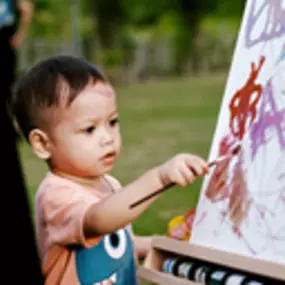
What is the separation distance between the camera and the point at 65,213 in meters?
2.63

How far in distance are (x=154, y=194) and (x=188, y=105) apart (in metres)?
14.0

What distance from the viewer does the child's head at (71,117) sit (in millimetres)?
2715

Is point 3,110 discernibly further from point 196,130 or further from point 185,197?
point 196,130

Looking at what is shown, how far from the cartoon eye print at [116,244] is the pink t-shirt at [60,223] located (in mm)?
121

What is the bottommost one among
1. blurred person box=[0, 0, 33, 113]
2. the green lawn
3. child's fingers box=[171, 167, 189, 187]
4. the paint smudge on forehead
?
the green lawn

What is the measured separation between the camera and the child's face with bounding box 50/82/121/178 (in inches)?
107

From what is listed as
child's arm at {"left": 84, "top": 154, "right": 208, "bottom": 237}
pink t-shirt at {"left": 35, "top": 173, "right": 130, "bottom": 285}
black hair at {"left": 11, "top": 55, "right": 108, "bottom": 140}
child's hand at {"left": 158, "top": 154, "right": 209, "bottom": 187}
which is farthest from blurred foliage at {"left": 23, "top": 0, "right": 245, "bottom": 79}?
child's hand at {"left": 158, "top": 154, "right": 209, "bottom": 187}

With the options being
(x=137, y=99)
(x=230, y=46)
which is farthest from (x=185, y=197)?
(x=230, y=46)

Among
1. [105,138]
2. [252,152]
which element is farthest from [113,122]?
[252,152]

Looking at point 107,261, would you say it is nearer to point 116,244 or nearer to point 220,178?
point 116,244

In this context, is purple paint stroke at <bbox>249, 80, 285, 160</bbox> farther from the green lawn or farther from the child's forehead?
the green lawn

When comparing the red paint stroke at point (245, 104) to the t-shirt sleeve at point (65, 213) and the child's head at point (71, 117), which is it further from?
the t-shirt sleeve at point (65, 213)

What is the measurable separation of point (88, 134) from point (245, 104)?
0.50 metres

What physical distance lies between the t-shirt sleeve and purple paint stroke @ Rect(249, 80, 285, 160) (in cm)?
50
